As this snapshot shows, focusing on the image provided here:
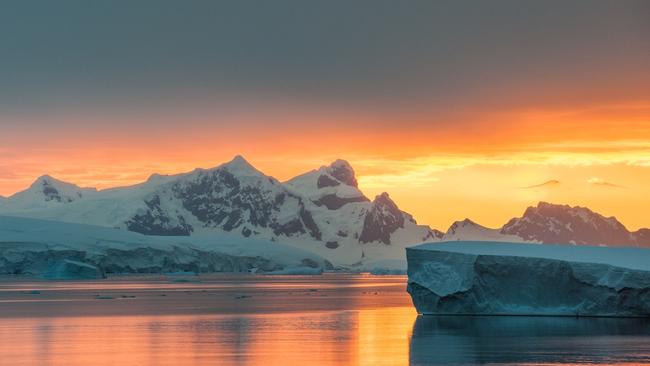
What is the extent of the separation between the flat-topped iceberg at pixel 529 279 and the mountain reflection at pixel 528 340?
76 centimetres

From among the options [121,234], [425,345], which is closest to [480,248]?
[425,345]

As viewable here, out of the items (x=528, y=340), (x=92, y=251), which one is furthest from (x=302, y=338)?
(x=92, y=251)

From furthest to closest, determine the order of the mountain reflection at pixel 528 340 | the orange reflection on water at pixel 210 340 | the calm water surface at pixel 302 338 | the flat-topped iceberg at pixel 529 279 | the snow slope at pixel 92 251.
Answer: the snow slope at pixel 92 251 → the flat-topped iceberg at pixel 529 279 → the orange reflection on water at pixel 210 340 → the calm water surface at pixel 302 338 → the mountain reflection at pixel 528 340

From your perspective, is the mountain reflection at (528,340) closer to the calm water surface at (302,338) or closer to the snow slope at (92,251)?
the calm water surface at (302,338)

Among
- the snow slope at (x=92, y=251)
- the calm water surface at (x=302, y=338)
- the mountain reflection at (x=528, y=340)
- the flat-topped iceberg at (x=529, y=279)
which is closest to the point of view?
the mountain reflection at (x=528, y=340)

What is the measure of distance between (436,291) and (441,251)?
5.68 ft

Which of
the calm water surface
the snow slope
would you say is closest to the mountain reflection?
the calm water surface

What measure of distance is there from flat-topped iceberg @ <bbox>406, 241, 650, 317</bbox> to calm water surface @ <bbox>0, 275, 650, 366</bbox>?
36.2 inches

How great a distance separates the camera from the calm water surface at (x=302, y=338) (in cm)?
2909

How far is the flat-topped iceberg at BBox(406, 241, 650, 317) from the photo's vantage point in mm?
40656

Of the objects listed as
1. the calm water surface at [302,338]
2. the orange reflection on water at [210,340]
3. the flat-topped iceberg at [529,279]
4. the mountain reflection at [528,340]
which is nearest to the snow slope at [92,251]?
the calm water surface at [302,338]

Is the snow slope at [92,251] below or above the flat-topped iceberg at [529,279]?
above

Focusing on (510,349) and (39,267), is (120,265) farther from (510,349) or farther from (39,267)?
(510,349)

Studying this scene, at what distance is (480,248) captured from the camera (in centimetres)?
4450
